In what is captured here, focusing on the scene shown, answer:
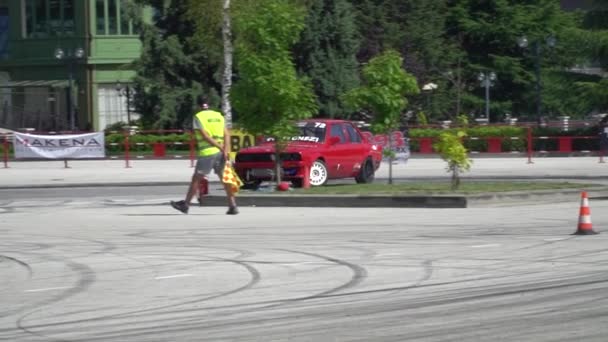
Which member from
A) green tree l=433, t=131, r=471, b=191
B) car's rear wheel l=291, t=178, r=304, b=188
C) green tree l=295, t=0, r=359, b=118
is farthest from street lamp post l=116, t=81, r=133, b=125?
green tree l=433, t=131, r=471, b=191

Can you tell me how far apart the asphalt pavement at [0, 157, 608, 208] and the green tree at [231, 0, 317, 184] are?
4.99 feet

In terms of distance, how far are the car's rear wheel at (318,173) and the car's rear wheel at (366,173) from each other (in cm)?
195

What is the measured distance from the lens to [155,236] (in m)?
17.0

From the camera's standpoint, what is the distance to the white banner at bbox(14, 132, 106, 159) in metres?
41.9

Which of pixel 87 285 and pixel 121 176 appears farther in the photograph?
pixel 121 176

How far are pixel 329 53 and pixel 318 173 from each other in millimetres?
30325

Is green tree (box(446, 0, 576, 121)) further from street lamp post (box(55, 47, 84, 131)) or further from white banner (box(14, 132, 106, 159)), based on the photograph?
white banner (box(14, 132, 106, 159))

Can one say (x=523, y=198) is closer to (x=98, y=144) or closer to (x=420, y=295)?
(x=420, y=295)

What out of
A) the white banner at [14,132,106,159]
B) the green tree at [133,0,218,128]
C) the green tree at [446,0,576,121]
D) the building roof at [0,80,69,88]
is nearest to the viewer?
the white banner at [14,132,106,159]

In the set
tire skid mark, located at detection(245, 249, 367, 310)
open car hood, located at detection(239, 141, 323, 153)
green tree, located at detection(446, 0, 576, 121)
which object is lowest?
tire skid mark, located at detection(245, 249, 367, 310)

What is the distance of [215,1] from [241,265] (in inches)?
1298

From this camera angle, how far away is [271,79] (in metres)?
23.5

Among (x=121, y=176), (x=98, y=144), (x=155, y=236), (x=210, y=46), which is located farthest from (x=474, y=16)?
(x=155, y=236)

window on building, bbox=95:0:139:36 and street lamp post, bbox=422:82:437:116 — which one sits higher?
window on building, bbox=95:0:139:36
